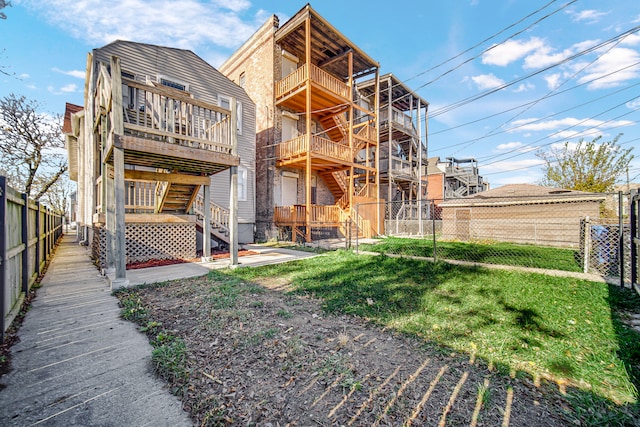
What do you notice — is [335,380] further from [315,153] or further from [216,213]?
[315,153]

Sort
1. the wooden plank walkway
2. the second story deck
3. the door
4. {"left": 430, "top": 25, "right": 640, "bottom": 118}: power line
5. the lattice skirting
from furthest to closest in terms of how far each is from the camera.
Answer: the door, {"left": 430, "top": 25, "right": 640, "bottom": 118}: power line, the lattice skirting, the second story deck, the wooden plank walkway

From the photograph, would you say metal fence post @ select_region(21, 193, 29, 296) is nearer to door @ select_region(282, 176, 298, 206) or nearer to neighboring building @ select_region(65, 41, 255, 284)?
neighboring building @ select_region(65, 41, 255, 284)

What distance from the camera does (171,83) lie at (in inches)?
429

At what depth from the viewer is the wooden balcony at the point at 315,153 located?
Result: 12.5 metres

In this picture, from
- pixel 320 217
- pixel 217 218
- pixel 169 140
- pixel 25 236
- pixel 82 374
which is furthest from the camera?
pixel 320 217

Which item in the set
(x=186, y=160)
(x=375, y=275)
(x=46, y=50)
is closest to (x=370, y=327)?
(x=375, y=275)

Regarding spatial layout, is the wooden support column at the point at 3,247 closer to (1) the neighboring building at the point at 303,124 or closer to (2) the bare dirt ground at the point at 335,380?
(2) the bare dirt ground at the point at 335,380

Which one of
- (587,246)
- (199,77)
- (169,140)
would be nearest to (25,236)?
(169,140)

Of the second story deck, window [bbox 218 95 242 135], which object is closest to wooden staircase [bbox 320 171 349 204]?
window [bbox 218 95 242 135]

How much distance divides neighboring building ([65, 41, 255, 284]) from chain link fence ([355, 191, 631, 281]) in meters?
5.41

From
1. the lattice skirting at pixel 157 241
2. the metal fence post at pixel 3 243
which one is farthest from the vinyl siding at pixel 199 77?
the metal fence post at pixel 3 243

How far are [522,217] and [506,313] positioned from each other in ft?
37.1

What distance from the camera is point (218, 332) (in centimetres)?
315

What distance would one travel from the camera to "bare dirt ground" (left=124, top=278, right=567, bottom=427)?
1.85 meters
